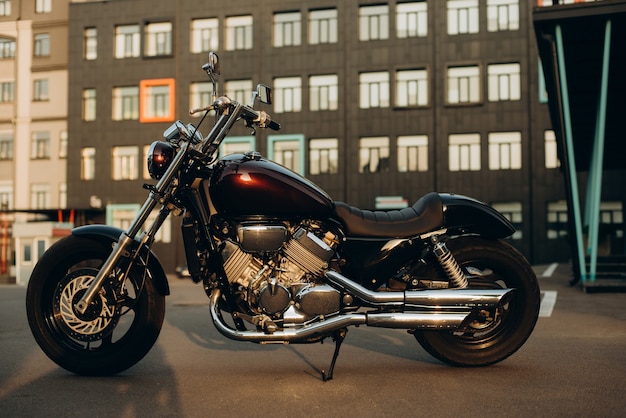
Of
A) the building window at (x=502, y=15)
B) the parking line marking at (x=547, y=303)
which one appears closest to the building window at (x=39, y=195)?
the building window at (x=502, y=15)

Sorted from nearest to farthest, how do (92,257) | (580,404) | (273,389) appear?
(580,404)
(273,389)
(92,257)

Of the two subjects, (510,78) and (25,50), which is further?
(25,50)

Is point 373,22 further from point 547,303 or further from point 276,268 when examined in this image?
point 276,268

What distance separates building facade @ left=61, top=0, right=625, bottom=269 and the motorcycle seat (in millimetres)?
28871

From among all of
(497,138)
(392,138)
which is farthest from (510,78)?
(392,138)

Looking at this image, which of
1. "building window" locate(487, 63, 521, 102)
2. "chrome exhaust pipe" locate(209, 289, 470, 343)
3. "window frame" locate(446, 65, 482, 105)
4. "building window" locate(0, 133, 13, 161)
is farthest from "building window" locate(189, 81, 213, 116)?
"chrome exhaust pipe" locate(209, 289, 470, 343)

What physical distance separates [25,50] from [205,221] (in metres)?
40.2

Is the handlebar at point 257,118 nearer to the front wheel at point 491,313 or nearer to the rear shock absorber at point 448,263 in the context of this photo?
the rear shock absorber at point 448,263

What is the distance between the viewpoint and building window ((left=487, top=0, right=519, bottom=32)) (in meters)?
33.0

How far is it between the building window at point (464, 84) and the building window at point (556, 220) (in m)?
6.35

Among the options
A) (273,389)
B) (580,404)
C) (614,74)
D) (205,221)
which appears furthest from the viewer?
(614,74)

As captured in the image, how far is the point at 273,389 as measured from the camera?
4.34m

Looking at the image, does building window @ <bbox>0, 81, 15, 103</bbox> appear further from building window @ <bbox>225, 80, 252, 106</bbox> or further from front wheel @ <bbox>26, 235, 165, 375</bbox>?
front wheel @ <bbox>26, 235, 165, 375</bbox>

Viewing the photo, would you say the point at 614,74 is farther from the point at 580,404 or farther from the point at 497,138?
the point at 497,138
